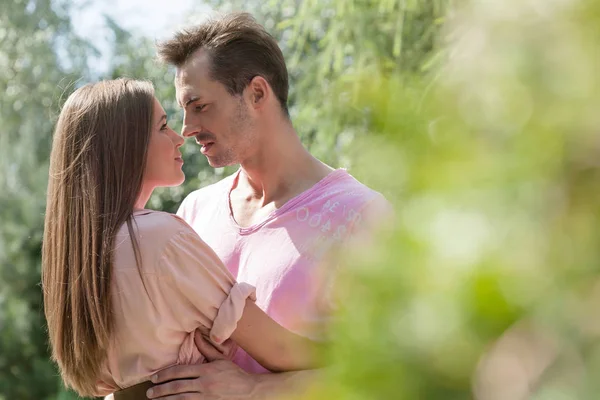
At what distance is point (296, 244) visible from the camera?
248 cm

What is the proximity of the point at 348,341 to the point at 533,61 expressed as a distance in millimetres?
217

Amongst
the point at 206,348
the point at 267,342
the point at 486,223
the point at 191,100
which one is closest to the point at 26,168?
the point at 191,100

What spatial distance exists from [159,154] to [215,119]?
18.3 inches

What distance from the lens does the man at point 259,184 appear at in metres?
2.40

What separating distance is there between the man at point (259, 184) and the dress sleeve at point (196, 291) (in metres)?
0.26

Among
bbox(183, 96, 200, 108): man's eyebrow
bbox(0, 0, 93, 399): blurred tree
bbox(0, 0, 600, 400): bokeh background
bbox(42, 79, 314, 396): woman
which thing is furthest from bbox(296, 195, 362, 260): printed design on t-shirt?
bbox(0, 0, 93, 399): blurred tree

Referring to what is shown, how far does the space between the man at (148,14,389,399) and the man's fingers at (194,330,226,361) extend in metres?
0.12

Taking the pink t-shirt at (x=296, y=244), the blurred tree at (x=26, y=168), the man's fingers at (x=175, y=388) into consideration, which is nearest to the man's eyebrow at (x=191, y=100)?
the pink t-shirt at (x=296, y=244)

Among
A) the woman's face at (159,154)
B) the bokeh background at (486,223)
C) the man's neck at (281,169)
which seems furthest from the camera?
the man's neck at (281,169)

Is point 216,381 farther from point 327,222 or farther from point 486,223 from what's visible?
point 486,223

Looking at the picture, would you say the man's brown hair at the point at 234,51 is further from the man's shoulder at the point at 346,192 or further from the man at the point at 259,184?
the man's shoulder at the point at 346,192

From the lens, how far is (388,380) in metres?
0.53

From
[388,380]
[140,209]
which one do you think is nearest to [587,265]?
[388,380]

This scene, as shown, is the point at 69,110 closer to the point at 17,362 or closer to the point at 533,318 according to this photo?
the point at 533,318
